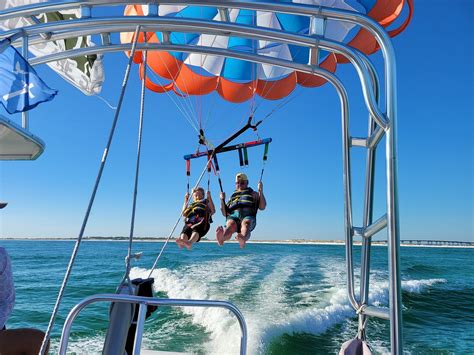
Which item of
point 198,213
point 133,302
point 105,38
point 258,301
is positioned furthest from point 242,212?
point 258,301

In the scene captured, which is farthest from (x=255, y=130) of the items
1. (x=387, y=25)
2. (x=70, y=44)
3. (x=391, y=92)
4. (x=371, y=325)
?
(x=371, y=325)

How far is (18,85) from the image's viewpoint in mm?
1979

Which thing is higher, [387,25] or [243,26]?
[387,25]

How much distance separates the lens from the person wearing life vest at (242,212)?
4945 millimetres

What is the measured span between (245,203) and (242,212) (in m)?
0.11

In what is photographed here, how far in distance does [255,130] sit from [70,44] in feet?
7.92

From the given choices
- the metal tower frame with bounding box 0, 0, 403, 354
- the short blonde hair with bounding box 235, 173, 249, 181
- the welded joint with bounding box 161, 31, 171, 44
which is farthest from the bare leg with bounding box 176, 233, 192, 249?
the welded joint with bounding box 161, 31, 171, 44

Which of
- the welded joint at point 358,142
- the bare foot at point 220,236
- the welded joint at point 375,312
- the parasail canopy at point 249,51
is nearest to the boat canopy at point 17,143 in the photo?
the welded joint at point 358,142

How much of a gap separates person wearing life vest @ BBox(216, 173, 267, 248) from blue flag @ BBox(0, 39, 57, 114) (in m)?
3.18

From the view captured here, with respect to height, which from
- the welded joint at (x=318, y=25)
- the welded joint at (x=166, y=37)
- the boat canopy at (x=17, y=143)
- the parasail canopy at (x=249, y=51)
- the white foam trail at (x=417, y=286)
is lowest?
Result: the white foam trail at (x=417, y=286)

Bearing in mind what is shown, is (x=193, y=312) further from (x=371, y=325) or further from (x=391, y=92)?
(x=391, y=92)

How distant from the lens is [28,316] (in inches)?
378

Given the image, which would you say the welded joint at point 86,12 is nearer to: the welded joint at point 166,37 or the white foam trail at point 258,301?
the welded joint at point 166,37

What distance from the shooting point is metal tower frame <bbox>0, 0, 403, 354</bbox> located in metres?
1.63
